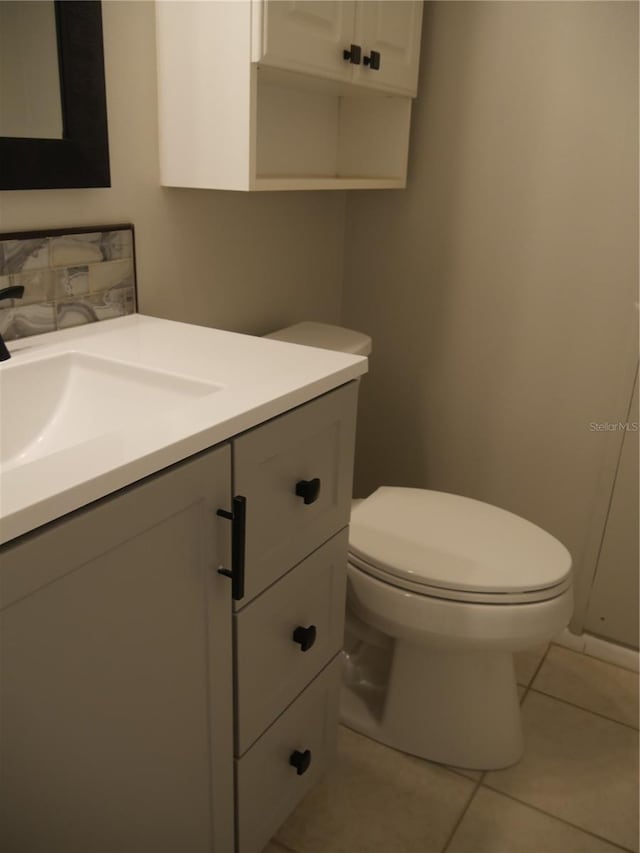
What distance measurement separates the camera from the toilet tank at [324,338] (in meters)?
1.59

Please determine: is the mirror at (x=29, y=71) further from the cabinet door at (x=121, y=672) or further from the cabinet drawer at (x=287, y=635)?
the cabinet drawer at (x=287, y=635)

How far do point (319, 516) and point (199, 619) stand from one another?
280mm

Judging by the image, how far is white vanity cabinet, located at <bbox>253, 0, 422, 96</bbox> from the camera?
1.17 meters

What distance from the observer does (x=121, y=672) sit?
0.76m

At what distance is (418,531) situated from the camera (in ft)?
4.79

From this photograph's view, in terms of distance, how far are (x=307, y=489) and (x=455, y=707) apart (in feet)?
2.39

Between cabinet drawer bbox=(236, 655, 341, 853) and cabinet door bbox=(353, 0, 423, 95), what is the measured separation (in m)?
1.14

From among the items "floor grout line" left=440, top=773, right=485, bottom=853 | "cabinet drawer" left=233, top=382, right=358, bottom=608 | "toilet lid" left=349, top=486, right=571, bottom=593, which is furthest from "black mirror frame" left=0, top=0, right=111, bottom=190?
"floor grout line" left=440, top=773, right=485, bottom=853

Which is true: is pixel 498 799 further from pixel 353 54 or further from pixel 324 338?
pixel 353 54

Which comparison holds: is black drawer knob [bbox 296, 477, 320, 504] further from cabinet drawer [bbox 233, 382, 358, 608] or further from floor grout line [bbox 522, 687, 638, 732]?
floor grout line [bbox 522, 687, 638, 732]

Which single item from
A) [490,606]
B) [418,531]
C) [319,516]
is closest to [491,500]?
[418,531]

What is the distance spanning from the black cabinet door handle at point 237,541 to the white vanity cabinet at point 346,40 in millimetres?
742

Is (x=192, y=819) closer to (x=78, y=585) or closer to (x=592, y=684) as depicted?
(x=78, y=585)

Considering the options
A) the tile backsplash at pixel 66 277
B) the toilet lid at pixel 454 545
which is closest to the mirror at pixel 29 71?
the tile backsplash at pixel 66 277
